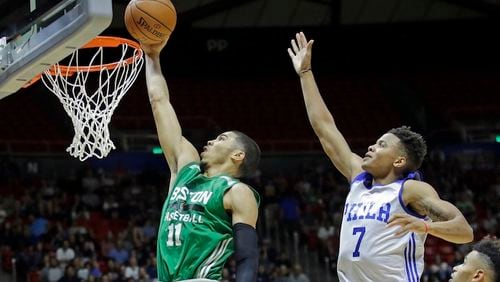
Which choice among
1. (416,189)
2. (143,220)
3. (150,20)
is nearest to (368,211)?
(416,189)

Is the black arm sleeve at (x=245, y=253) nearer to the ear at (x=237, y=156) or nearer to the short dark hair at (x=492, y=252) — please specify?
the ear at (x=237, y=156)

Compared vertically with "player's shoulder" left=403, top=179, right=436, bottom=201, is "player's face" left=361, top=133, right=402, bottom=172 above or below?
above

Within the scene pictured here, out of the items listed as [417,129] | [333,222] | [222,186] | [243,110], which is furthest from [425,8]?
[222,186]

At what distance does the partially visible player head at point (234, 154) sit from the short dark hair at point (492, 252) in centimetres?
117

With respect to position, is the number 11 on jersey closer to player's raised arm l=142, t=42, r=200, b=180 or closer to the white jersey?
player's raised arm l=142, t=42, r=200, b=180

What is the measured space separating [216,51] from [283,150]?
2.67m

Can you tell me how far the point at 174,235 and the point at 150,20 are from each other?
1423 millimetres

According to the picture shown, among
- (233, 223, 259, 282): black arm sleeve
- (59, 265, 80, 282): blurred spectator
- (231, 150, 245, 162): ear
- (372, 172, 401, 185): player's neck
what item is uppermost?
(59, 265, 80, 282): blurred spectator

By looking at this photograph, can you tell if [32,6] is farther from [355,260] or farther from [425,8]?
[425,8]

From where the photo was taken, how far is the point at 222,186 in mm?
4418

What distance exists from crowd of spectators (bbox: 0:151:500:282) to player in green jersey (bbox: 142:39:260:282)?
9.30m

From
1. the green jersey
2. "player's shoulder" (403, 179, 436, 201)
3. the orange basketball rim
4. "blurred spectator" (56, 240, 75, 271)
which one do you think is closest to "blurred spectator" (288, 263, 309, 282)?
"blurred spectator" (56, 240, 75, 271)

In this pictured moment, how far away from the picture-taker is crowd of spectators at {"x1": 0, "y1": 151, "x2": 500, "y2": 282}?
14258 mm

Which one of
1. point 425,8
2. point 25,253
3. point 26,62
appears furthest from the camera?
point 425,8
